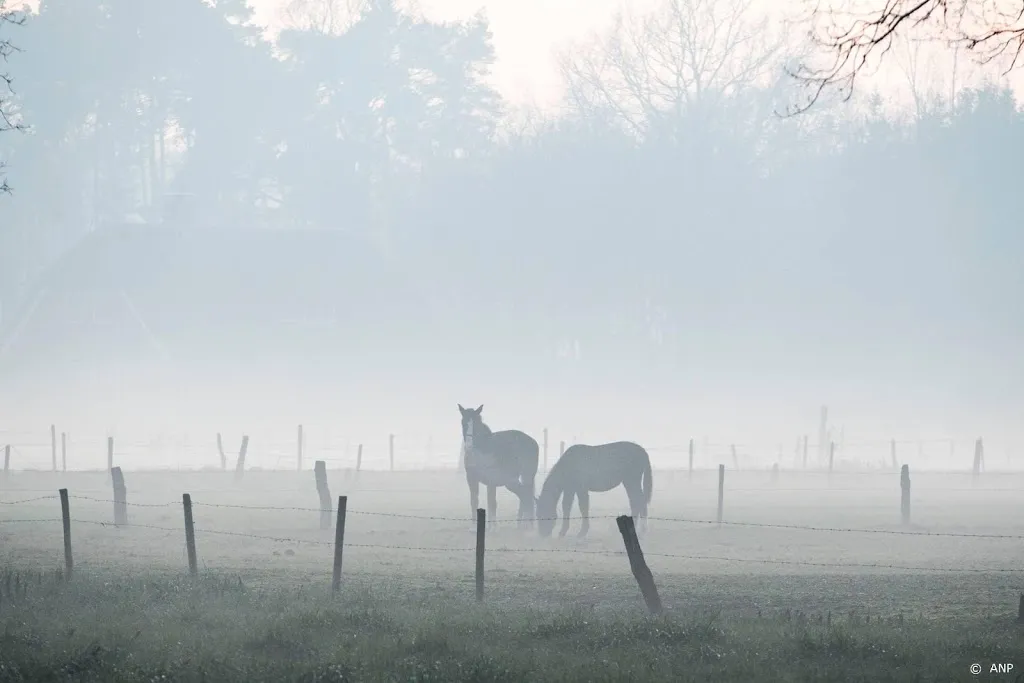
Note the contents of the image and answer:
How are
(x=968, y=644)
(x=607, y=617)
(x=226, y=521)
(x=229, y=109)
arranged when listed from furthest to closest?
(x=229, y=109) → (x=226, y=521) → (x=607, y=617) → (x=968, y=644)

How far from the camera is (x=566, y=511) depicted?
30.0 m

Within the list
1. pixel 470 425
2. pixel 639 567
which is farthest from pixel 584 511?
pixel 639 567

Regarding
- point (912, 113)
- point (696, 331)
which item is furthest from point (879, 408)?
point (912, 113)

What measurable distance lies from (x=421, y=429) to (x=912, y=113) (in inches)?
1616

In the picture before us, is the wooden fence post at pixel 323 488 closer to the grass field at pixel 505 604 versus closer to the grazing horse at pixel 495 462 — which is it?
the grass field at pixel 505 604

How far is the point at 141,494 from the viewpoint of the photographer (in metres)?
40.3

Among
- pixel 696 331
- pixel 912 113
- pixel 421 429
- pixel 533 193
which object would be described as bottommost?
pixel 421 429

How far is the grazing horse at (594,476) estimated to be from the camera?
99.6 ft

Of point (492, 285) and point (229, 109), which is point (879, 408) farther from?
point (229, 109)

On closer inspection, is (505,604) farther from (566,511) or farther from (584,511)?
(584,511)

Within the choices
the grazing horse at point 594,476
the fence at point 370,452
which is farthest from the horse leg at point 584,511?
the fence at point 370,452

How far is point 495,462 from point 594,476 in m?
2.24

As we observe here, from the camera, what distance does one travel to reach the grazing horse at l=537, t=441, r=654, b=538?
30359 millimetres

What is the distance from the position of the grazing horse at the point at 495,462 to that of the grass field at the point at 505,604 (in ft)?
2.35
